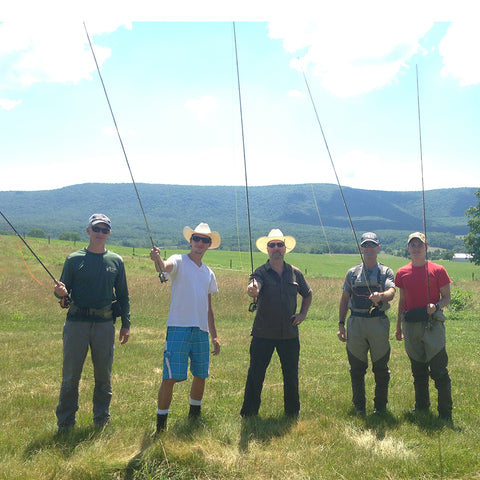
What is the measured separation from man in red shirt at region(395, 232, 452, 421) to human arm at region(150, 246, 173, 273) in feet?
10.2

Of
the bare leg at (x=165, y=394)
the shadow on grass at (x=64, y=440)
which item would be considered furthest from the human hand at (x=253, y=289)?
the shadow on grass at (x=64, y=440)

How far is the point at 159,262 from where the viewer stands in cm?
448

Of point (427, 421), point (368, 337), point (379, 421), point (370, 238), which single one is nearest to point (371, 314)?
point (368, 337)

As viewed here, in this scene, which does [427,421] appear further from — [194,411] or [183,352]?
[183,352]

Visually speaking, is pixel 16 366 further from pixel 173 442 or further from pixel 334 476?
pixel 334 476

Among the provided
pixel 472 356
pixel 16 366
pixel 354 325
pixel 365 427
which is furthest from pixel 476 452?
pixel 16 366

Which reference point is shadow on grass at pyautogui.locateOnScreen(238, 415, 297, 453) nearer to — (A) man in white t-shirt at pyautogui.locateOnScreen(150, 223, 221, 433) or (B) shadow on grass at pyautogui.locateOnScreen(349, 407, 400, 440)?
(A) man in white t-shirt at pyautogui.locateOnScreen(150, 223, 221, 433)

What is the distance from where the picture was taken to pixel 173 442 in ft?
14.4

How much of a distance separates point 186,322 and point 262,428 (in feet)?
5.19

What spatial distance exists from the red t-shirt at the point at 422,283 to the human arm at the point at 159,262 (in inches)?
125

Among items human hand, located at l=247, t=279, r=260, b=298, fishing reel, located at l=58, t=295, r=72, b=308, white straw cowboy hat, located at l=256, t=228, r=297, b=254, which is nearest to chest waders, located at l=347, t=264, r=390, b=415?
white straw cowboy hat, located at l=256, t=228, r=297, b=254

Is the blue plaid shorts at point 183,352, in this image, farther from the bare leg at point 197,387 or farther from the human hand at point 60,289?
the human hand at point 60,289

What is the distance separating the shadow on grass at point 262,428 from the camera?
4730mm

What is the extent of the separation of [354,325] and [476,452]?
196cm
